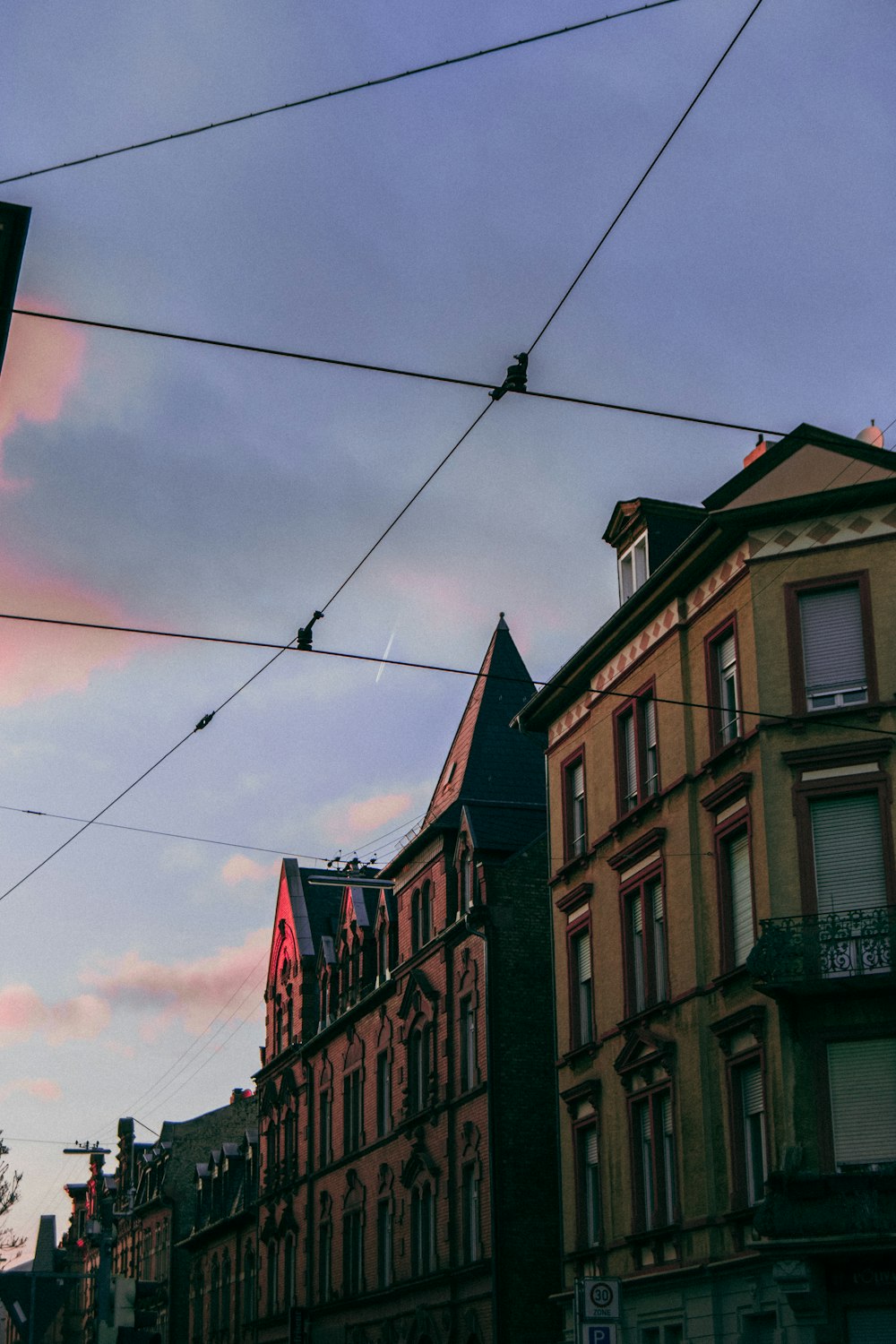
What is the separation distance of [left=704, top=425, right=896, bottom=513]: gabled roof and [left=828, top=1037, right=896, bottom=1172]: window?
8629 mm

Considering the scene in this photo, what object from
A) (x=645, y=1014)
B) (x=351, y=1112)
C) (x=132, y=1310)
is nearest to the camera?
(x=132, y=1310)

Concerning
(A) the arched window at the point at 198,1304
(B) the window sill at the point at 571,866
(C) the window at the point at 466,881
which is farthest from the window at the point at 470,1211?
(A) the arched window at the point at 198,1304

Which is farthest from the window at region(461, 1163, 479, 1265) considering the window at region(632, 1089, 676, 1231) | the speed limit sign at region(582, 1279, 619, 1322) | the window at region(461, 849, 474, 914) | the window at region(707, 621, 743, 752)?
the speed limit sign at region(582, 1279, 619, 1322)

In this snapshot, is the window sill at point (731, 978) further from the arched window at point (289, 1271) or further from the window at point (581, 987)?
the arched window at point (289, 1271)

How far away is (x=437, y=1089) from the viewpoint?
40281mm

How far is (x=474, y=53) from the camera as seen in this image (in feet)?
49.2

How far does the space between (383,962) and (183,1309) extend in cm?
3244

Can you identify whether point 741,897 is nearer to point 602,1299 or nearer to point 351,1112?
point 602,1299

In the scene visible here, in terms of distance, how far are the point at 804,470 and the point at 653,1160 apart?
11818mm

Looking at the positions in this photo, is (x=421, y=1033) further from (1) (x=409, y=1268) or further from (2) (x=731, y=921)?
(2) (x=731, y=921)

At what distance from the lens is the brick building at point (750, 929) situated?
24031 millimetres

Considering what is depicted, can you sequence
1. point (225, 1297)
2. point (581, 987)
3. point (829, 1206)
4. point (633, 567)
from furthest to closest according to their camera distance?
point (225, 1297) → point (633, 567) → point (581, 987) → point (829, 1206)

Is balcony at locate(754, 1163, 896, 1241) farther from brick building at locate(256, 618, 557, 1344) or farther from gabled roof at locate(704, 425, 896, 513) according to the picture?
brick building at locate(256, 618, 557, 1344)

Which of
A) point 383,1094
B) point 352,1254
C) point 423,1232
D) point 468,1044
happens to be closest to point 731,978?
point 468,1044
